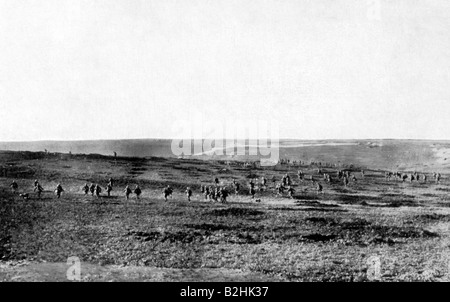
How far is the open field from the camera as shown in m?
19.2

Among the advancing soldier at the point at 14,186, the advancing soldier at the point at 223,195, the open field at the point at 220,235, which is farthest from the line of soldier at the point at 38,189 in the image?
the advancing soldier at the point at 223,195

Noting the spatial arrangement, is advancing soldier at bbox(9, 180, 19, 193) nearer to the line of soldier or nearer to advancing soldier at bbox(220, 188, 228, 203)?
the line of soldier

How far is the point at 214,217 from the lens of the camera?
32.1 meters

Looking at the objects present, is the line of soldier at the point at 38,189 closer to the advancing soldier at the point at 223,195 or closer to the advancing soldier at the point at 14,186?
the advancing soldier at the point at 14,186

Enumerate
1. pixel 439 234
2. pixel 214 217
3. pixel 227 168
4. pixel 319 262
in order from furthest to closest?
pixel 227 168 → pixel 214 217 → pixel 439 234 → pixel 319 262

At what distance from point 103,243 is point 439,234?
74.2 feet

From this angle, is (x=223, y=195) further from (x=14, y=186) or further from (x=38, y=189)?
(x=14, y=186)

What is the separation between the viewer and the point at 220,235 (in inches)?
1029

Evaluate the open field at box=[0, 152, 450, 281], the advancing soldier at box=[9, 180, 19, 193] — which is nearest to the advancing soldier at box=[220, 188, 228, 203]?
the open field at box=[0, 152, 450, 281]

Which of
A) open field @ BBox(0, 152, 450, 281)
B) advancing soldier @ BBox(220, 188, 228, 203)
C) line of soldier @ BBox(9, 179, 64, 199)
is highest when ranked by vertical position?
line of soldier @ BBox(9, 179, 64, 199)

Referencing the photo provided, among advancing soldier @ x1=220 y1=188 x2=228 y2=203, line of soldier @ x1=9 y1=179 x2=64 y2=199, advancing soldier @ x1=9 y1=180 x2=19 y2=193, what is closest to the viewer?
line of soldier @ x1=9 y1=179 x2=64 y2=199

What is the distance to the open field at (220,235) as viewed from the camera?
62.9 feet

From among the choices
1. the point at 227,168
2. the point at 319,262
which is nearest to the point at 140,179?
the point at 227,168
